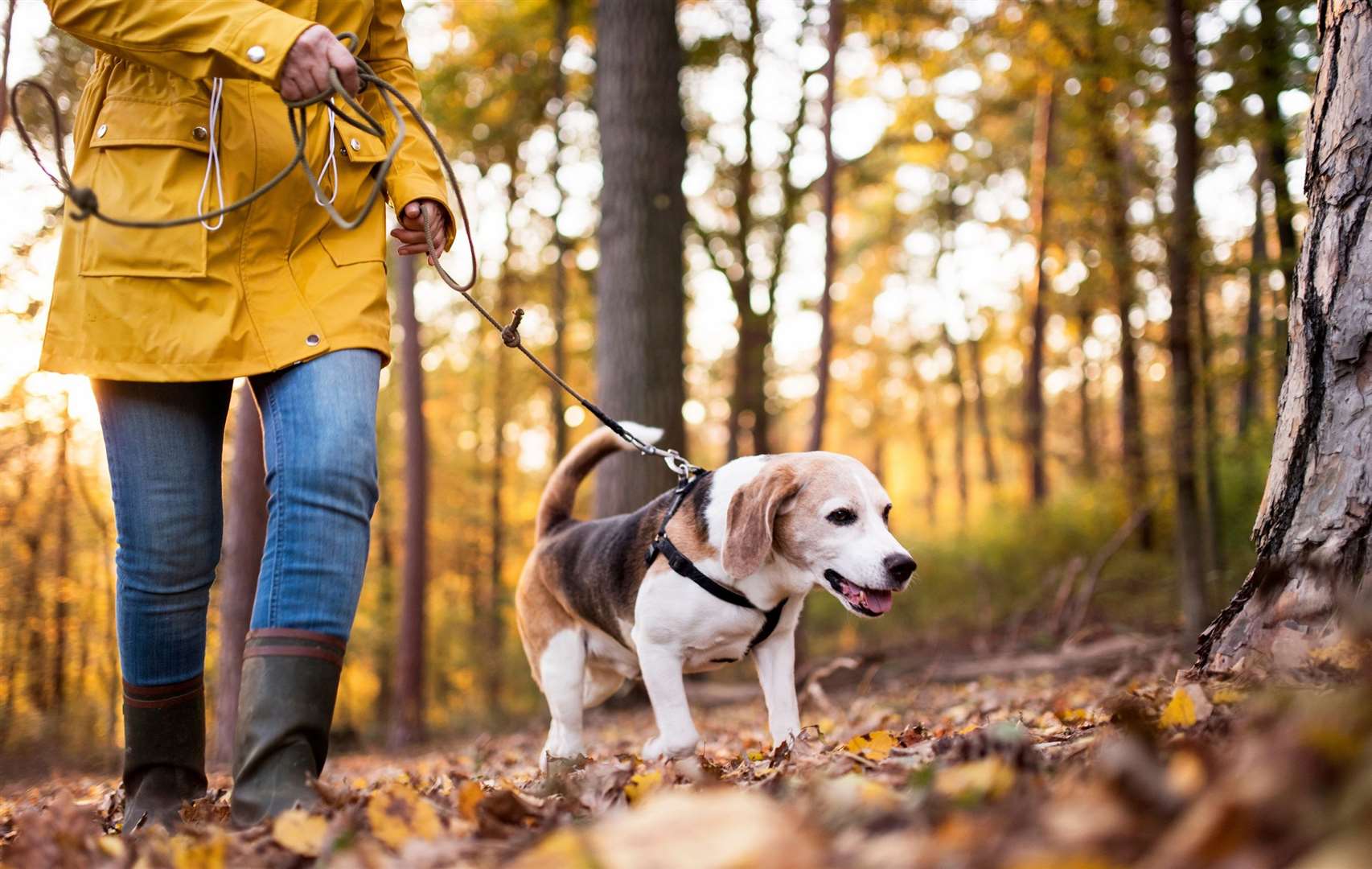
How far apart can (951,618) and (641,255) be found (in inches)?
422

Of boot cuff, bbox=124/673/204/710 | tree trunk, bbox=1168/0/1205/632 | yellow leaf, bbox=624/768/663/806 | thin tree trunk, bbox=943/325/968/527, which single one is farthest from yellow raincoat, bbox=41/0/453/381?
thin tree trunk, bbox=943/325/968/527

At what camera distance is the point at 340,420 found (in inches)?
102

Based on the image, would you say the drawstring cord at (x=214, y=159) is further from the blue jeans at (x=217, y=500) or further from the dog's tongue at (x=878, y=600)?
the dog's tongue at (x=878, y=600)

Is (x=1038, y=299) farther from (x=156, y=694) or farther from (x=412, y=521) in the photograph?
(x=156, y=694)

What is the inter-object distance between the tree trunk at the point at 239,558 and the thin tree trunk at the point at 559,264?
8.05 meters

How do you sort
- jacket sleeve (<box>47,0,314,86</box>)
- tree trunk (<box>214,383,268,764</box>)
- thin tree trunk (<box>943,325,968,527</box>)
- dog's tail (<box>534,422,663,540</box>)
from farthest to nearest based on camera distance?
thin tree trunk (<box>943,325,968,527</box>), tree trunk (<box>214,383,268,764</box>), dog's tail (<box>534,422,663,540</box>), jacket sleeve (<box>47,0,314,86</box>)

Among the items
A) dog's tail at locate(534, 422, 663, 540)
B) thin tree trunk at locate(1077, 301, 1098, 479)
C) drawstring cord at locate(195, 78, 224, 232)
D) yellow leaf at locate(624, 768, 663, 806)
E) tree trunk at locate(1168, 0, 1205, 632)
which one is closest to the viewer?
yellow leaf at locate(624, 768, 663, 806)

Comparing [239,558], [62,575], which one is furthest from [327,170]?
[62,575]

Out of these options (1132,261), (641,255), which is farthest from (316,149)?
(1132,261)

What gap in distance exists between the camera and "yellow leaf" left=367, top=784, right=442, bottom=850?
6.24 ft

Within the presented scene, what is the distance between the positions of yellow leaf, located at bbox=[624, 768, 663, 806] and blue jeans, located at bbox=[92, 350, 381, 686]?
797 mm

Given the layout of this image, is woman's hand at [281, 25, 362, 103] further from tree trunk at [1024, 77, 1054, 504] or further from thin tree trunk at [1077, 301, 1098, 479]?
tree trunk at [1024, 77, 1054, 504]

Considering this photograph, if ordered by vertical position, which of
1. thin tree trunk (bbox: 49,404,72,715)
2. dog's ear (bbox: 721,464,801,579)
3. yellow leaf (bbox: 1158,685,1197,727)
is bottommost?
thin tree trunk (bbox: 49,404,72,715)

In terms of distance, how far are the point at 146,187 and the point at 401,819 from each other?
170cm
